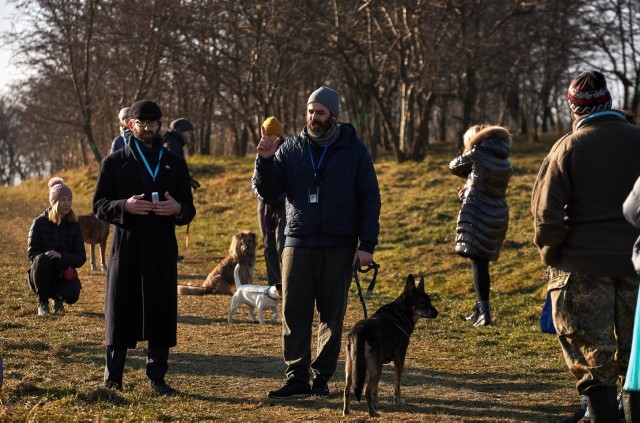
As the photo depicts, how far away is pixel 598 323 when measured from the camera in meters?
5.21

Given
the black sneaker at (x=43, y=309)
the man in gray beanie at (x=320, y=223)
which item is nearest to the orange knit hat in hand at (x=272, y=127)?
the man in gray beanie at (x=320, y=223)

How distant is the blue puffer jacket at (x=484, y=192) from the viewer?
10.0 m

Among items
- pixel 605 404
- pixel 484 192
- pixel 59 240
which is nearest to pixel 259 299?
pixel 59 240

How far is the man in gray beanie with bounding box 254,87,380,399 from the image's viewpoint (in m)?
6.94

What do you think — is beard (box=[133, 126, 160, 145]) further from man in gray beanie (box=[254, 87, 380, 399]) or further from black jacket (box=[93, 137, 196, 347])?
man in gray beanie (box=[254, 87, 380, 399])

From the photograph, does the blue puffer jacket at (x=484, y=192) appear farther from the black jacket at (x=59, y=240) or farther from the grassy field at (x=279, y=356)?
the black jacket at (x=59, y=240)

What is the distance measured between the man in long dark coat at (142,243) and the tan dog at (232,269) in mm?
5320

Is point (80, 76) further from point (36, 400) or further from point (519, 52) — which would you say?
point (36, 400)

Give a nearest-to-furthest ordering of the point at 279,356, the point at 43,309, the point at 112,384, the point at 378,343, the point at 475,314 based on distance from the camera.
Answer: the point at 378,343 < the point at 112,384 < the point at 279,356 < the point at 475,314 < the point at 43,309

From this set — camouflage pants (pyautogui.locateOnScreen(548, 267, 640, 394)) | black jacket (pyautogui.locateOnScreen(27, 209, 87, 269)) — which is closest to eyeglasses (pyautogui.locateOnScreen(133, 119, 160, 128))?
camouflage pants (pyautogui.locateOnScreen(548, 267, 640, 394))

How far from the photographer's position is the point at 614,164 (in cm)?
524

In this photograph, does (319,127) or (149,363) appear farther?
(149,363)

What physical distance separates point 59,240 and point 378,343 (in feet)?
17.1

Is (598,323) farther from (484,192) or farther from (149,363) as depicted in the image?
(484,192)
